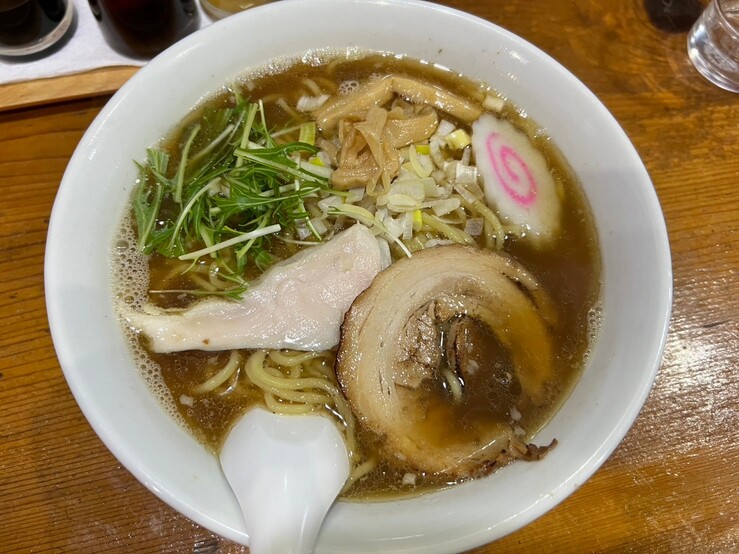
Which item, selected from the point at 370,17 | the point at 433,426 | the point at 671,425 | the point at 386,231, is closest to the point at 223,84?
the point at 370,17

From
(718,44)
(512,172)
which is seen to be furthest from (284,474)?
(718,44)

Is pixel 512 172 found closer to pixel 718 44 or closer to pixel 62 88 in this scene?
pixel 718 44

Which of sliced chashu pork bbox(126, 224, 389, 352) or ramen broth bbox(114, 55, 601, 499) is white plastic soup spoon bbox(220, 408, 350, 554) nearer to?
ramen broth bbox(114, 55, 601, 499)

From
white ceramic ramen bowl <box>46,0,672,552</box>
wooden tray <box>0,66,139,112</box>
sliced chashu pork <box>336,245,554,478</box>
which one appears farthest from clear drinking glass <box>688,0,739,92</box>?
wooden tray <box>0,66,139,112</box>

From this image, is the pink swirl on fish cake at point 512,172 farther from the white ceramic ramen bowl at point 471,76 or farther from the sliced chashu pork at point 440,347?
the sliced chashu pork at point 440,347

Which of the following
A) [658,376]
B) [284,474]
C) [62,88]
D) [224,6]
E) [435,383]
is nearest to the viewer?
[284,474]

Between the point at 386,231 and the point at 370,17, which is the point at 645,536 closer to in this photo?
the point at 386,231
